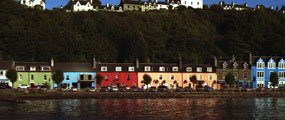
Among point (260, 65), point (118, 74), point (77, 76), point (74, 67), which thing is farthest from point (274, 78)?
point (74, 67)

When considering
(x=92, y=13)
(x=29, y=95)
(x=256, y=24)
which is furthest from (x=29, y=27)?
(x=256, y=24)

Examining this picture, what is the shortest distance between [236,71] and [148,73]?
69.0 ft

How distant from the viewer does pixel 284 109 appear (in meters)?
59.9

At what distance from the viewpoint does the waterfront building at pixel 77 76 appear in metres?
87.8

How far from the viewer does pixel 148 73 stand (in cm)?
9094

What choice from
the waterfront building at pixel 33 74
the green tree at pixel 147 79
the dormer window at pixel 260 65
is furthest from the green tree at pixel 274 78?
the waterfront building at pixel 33 74

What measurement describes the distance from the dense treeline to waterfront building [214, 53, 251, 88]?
19788 mm

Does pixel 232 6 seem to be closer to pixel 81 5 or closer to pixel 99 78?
pixel 81 5

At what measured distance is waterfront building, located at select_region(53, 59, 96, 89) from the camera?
288 feet

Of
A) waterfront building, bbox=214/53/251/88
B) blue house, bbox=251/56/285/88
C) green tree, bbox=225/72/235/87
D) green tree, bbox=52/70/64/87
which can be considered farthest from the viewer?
blue house, bbox=251/56/285/88

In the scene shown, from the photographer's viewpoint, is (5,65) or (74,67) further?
(74,67)

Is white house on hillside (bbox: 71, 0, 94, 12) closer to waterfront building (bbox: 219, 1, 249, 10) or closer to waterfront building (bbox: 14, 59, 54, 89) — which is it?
waterfront building (bbox: 219, 1, 249, 10)

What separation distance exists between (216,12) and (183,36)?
42069 mm

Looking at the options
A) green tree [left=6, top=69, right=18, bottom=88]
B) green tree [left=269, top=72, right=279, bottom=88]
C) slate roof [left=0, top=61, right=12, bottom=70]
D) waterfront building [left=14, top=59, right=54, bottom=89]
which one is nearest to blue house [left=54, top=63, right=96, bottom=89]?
waterfront building [left=14, top=59, right=54, bottom=89]
